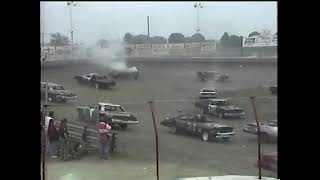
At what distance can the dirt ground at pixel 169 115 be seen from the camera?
4.01 metres

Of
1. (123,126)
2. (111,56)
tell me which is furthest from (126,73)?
(123,126)

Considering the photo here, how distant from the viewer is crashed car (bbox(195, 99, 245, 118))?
427 centimetres

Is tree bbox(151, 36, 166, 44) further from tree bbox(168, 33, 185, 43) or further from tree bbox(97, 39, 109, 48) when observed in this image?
tree bbox(97, 39, 109, 48)

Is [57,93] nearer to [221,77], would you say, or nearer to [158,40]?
[158,40]

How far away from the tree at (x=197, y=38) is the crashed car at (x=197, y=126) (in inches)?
42.0

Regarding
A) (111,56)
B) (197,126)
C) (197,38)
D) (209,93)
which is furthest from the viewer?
(197,126)

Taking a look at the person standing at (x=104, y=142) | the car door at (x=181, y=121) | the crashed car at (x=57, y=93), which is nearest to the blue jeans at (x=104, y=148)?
the person standing at (x=104, y=142)

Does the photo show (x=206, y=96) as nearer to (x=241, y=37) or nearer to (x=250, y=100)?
(x=250, y=100)

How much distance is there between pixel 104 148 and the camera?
411 centimetres

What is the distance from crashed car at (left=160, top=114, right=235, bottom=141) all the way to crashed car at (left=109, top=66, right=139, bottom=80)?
55 cm

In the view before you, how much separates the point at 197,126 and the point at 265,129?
0.70 meters

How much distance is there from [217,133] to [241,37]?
58.5 inches
